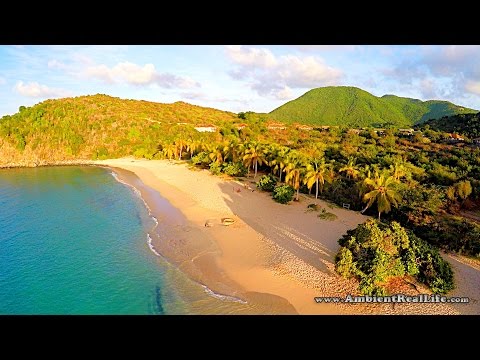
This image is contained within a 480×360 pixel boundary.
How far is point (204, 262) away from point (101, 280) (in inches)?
169

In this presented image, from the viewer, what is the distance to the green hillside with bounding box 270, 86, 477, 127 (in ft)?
225

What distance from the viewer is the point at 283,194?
23.5 metres

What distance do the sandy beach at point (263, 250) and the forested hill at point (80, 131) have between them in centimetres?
3356

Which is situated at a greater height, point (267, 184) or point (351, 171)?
point (351, 171)

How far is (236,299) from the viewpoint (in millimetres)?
11984

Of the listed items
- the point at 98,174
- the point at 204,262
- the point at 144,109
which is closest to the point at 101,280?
the point at 204,262

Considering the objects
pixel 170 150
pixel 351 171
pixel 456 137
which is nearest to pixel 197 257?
pixel 351 171

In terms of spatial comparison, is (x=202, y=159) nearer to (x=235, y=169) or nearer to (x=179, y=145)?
(x=235, y=169)

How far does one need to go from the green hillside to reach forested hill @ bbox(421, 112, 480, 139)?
57.9ft

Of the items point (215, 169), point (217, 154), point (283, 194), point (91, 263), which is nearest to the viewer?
point (91, 263)

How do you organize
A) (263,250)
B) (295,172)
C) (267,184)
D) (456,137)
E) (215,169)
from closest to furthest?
(263,250)
(295,172)
(267,184)
(215,169)
(456,137)

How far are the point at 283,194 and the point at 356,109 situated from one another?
58.4 metres
